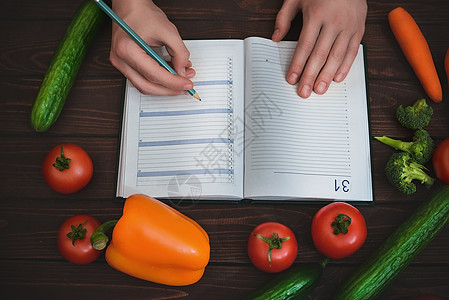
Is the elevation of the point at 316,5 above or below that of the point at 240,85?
above

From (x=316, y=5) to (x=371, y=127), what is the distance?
1.02 ft

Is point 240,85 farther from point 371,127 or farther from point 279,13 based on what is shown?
point 371,127

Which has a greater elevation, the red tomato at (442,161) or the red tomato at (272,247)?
the red tomato at (442,161)

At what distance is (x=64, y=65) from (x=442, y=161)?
0.86 meters

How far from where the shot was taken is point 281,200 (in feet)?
3.04

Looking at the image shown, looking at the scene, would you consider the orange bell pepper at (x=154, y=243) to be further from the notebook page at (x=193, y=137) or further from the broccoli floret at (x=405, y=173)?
the broccoli floret at (x=405, y=173)

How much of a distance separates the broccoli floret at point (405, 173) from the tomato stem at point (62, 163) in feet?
2.27

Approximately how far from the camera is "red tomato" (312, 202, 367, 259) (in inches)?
33.1

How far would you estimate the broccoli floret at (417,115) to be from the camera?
36.8 inches

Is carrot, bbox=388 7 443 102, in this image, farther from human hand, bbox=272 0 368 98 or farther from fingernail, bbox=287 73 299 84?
fingernail, bbox=287 73 299 84

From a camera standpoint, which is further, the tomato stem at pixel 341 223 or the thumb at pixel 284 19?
the thumb at pixel 284 19

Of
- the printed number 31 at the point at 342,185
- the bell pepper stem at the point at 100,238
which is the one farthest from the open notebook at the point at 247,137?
the bell pepper stem at the point at 100,238

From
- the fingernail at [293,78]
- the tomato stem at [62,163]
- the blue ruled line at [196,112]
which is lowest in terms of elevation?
the tomato stem at [62,163]

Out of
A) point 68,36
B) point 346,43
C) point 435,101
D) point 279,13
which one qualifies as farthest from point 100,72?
point 435,101
